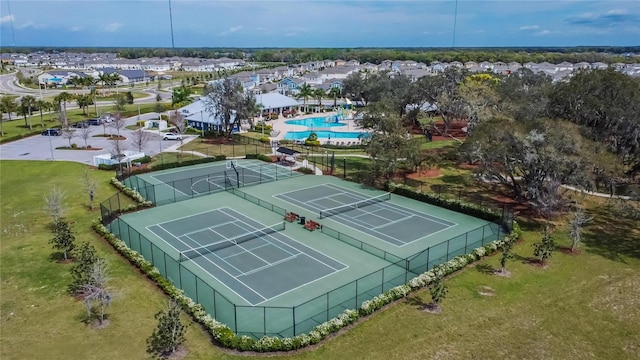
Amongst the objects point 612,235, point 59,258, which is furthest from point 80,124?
point 612,235

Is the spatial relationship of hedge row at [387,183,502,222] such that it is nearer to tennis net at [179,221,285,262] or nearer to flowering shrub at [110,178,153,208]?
tennis net at [179,221,285,262]

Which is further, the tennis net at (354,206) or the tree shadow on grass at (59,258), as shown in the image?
the tennis net at (354,206)

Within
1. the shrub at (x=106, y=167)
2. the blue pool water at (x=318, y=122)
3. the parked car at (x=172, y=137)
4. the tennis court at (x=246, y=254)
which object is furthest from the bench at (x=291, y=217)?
the blue pool water at (x=318, y=122)

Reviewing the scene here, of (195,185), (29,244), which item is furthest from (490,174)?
(29,244)

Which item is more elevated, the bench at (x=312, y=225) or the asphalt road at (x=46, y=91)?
the asphalt road at (x=46, y=91)

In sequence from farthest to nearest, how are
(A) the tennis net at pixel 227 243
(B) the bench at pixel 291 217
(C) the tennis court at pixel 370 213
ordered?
(B) the bench at pixel 291 217
(C) the tennis court at pixel 370 213
(A) the tennis net at pixel 227 243

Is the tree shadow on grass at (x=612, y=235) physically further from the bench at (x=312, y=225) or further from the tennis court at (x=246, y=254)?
the bench at (x=312, y=225)

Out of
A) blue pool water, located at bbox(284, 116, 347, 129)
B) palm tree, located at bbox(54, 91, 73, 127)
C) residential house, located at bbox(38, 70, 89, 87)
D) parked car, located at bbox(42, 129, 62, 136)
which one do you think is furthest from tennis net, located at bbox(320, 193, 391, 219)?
residential house, located at bbox(38, 70, 89, 87)
